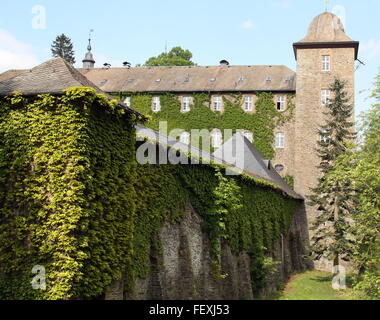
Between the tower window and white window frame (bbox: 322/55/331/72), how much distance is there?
6.03 metres

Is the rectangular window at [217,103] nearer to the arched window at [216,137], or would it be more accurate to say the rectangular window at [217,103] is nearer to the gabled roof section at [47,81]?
the arched window at [216,137]

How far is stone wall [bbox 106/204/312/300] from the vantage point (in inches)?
576

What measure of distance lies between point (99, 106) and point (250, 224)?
14347 millimetres

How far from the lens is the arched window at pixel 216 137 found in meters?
45.2

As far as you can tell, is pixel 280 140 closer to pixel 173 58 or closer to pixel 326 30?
pixel 326 30

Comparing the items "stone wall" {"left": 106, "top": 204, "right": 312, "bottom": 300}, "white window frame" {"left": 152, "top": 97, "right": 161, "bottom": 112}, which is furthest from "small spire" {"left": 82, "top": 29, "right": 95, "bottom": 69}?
"stone wall" {"left": 106, "top": 204, "right": 312, "bottom": 300}

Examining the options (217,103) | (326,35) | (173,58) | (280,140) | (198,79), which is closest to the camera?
(326,35)

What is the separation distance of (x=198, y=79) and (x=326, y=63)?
431 inches

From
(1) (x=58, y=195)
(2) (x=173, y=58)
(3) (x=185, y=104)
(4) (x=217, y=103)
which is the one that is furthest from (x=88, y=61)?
(1) (x=58, y=195)

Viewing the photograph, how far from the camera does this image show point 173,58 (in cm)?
6012

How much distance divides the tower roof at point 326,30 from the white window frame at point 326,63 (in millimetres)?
1334

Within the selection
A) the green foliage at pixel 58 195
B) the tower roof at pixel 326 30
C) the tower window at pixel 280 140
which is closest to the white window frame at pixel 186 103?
the tower window at pixel 280 140

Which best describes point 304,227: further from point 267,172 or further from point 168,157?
point 168,157

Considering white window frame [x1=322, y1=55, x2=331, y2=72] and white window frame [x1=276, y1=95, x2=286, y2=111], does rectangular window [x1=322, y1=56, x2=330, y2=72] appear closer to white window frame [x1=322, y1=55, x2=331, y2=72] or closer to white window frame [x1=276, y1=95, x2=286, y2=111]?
white window frame [x1=322, y1=55, x2=331, y2=72]
